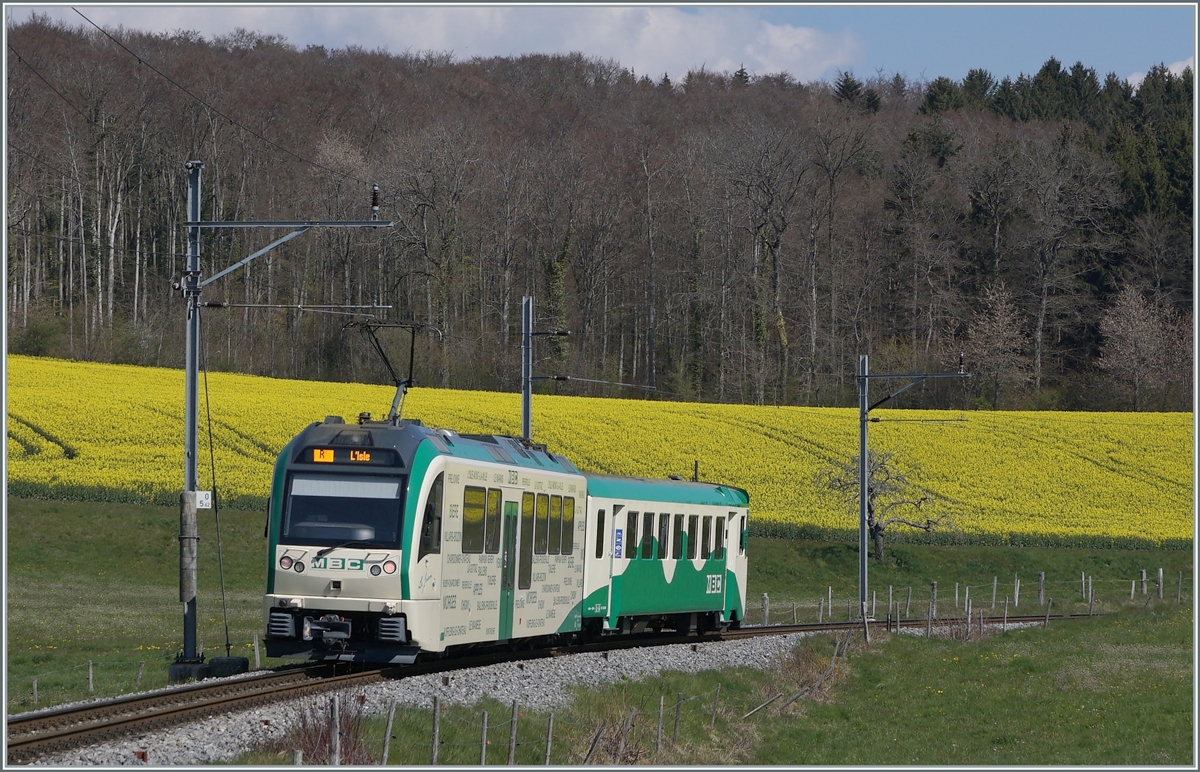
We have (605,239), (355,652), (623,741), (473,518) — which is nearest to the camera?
(623,741)

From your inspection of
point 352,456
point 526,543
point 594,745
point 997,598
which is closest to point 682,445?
point 997,598

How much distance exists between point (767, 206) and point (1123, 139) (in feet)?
91.4

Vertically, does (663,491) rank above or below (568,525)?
above

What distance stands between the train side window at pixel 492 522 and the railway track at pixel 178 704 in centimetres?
178

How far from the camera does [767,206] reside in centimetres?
7888

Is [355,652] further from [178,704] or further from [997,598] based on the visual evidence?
[997,598]

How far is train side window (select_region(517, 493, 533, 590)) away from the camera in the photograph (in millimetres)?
21516

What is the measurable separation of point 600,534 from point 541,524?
272cm

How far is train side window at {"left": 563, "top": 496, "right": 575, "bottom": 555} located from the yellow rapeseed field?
73.4 ft

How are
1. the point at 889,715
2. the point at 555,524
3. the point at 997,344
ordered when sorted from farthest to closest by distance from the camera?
the point at 997,344 → the point at 889,715 → the point at 555,524

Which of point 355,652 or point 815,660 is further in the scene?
point 815,660

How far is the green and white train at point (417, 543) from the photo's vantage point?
722 inches

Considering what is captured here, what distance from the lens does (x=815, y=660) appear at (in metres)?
28.4

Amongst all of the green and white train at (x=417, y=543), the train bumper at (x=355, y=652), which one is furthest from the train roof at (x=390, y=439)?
the train bumper at (x=355, y=652)
